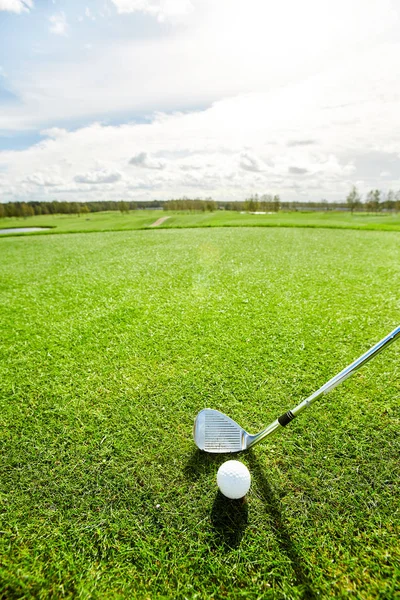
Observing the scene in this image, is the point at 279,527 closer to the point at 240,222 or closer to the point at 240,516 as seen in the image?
the point at 240,516

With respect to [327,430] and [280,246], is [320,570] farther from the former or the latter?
[280,246]

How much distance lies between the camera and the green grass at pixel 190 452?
4.77ft

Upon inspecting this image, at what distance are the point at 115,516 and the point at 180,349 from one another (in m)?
1.83

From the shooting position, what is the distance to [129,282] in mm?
5816

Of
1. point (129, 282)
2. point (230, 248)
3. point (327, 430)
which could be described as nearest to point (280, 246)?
point (230, 248)

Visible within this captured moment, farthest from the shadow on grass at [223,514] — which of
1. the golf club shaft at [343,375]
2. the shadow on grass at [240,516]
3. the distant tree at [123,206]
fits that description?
the distant tree at [123,206]

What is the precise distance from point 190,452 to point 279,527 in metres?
0.72

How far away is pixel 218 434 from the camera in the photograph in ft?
6.89

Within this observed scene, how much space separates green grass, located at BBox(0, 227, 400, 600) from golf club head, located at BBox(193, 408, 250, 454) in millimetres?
94

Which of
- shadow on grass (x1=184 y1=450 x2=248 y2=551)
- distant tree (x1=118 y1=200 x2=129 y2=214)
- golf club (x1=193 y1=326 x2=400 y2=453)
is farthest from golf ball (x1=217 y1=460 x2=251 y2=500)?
distant tree (x1=118 y1=200 x2=129 y2=214)

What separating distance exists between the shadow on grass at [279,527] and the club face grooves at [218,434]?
146 millimetres

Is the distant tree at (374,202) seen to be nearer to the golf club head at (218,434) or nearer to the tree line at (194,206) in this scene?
the tree line at (194,206)

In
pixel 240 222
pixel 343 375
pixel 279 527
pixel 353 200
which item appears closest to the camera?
pixel 279 527

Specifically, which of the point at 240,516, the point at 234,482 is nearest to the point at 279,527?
the point at 240,516
